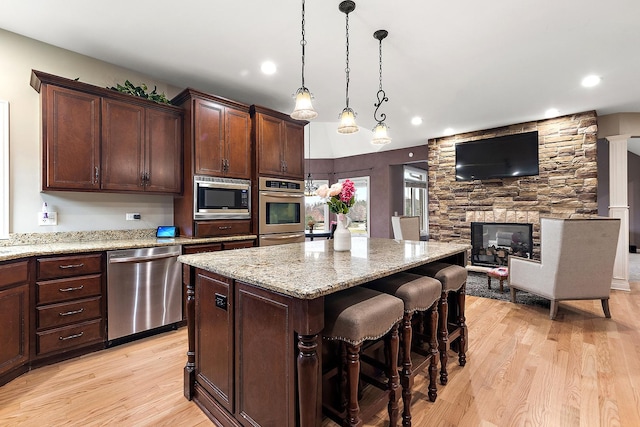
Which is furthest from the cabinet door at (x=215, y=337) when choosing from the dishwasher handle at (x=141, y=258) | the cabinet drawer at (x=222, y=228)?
the cabinet drawer at (x=222, y=228)

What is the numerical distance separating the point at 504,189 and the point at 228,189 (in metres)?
4.53

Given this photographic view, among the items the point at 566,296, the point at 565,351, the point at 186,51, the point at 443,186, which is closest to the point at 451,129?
the point at 443,186

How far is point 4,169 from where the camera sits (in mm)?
2523

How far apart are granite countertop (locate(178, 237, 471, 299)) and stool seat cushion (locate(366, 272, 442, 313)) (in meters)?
0.14

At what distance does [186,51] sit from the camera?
9.29 ft

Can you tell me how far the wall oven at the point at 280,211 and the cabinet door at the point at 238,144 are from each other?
0.89 ft

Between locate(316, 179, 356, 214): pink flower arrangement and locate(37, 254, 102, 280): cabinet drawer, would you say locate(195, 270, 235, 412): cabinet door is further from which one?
locate(37, 254, 102, 280): cabinet drawer

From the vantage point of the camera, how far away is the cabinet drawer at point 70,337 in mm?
2271

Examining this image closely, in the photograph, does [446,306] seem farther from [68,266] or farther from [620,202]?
[620,202]

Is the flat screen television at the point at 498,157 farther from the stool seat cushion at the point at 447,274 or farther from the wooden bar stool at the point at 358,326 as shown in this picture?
the wooden bar stool at the point at 358,326

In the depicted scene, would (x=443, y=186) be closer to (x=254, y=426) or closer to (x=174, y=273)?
(x=174, y=273)

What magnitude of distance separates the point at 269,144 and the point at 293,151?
1.30 feet

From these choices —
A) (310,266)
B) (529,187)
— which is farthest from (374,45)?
(529,187)

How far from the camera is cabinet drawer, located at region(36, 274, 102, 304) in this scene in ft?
7.44
